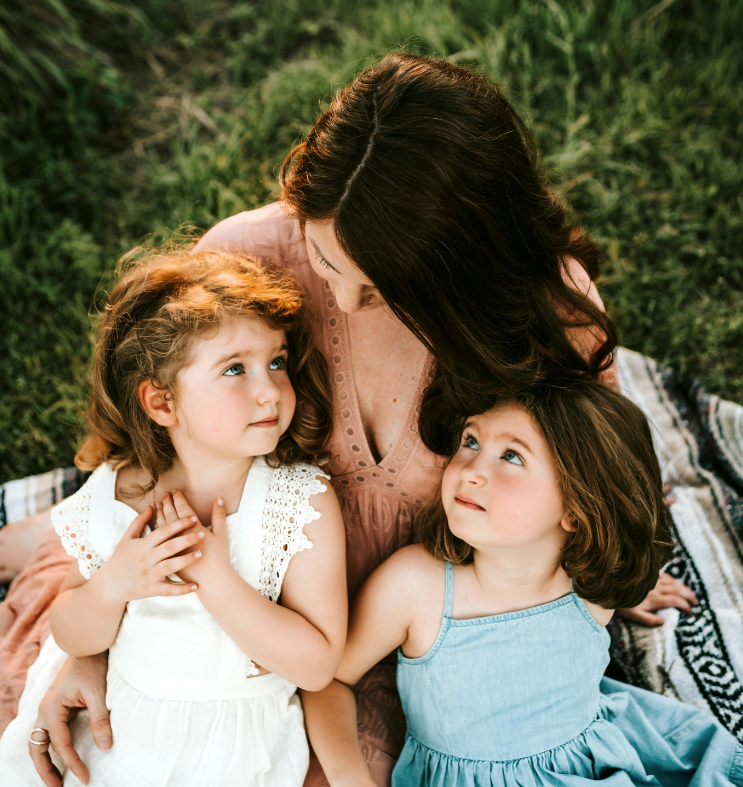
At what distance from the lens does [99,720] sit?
1.72m

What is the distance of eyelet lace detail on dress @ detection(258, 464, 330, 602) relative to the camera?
1.70 meters

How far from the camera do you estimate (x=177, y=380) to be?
5.42 feet

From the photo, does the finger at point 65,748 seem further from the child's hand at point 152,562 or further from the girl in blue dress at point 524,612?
the girl in blue dress at point 524,612

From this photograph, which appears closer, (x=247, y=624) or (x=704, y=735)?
(x=247, y=624)

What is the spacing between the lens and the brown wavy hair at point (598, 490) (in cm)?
167

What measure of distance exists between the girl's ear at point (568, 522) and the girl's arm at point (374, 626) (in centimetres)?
34

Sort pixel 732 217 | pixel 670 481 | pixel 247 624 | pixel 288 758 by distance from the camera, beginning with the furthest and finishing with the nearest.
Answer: pixel 732 217 → pixel 670 481 → pixel 288 758 → pixel 247 624

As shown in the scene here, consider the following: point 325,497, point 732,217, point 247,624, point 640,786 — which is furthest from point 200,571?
point 732,217

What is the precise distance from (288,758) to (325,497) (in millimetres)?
656

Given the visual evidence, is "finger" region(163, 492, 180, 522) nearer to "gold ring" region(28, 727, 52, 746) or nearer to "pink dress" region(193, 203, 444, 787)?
"pink dress" region(193, 203, 444, 787)

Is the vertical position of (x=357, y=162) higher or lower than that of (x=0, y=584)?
higher

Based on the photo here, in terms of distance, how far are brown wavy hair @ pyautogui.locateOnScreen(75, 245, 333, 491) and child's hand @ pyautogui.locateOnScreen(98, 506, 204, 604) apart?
209 millimetres

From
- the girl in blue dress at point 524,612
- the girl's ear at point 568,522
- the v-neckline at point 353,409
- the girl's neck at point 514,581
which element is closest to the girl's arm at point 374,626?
the girl in blue dress at point 524,612

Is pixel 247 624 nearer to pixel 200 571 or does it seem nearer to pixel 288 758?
pixel 200 571
